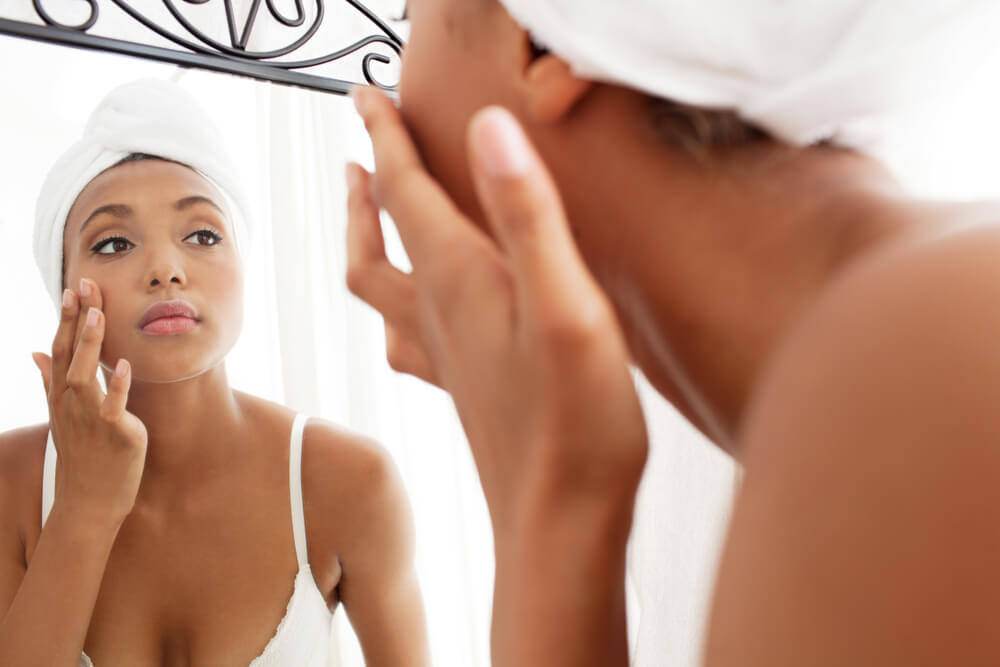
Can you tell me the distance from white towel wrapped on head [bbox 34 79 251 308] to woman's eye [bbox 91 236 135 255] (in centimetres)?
3

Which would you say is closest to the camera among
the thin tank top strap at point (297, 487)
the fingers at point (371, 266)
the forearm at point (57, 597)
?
the fingers at point (371, 266)

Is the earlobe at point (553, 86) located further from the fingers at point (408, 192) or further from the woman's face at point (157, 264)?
the woman's face at point (157, 264)

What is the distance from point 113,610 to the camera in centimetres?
56

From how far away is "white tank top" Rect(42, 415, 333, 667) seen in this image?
60 cm

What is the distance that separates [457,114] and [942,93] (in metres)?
0.21

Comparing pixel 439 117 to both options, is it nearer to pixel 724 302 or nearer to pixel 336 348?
pixel 724 302

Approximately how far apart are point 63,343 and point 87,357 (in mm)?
24

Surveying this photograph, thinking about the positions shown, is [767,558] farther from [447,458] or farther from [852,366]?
[447,458]

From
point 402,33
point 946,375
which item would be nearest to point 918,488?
point 946,375

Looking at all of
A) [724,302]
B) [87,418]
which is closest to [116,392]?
[87,418]

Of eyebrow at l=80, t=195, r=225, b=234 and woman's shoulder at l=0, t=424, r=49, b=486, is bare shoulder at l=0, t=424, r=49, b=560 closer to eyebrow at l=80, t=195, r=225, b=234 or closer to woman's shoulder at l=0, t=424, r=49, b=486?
woman's shoulder at l=0, t=424, r=49, b=486

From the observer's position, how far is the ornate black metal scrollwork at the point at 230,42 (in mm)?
549

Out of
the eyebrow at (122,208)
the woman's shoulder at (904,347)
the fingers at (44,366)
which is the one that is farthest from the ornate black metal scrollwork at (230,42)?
the woman's shoulder at (904,347)

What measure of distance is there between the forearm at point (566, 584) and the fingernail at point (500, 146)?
5.3 inches
